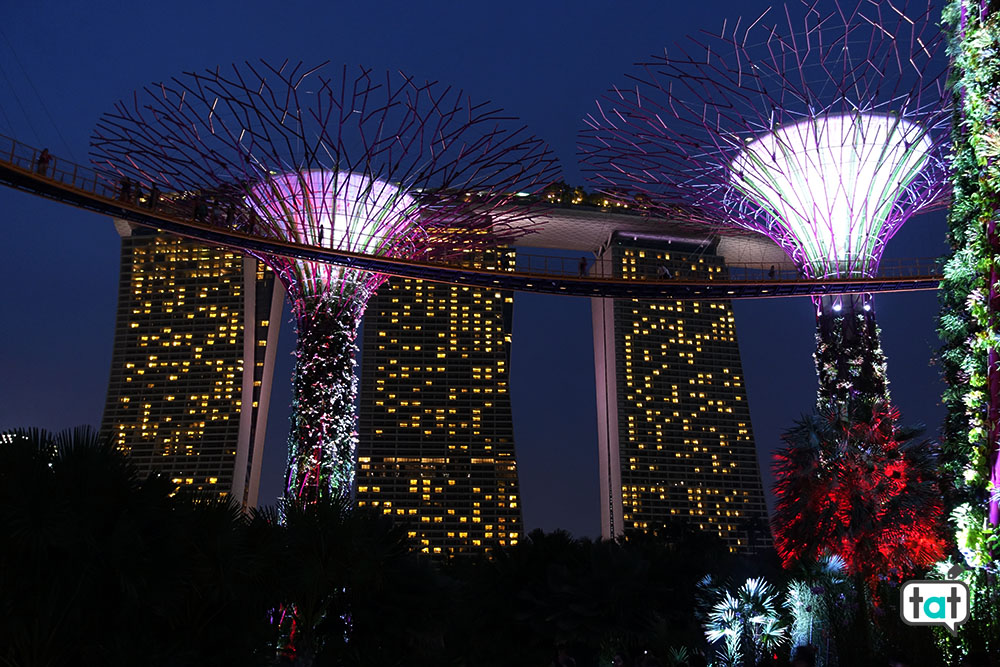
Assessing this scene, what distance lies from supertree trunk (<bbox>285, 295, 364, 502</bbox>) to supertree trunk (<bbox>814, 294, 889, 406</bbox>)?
40.7ft

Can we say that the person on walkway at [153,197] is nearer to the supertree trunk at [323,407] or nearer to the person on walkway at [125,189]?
the person on walkway at [125,189]

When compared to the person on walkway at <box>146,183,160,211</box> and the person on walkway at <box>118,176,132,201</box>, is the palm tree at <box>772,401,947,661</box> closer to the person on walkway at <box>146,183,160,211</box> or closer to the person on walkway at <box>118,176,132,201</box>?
the person on walkway at <box>146,183,160,211</box>

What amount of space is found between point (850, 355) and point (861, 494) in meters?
4.19

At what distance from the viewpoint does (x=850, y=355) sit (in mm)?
25438

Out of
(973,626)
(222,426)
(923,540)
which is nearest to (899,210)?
(923,540)

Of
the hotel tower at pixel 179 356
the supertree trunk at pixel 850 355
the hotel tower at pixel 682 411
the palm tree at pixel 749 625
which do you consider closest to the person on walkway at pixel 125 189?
the palm tree at pixel 749 625

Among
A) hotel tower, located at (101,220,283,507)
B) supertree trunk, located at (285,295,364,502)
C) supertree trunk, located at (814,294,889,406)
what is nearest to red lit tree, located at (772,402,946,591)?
supertree trunk, located at (814,294,889,406)

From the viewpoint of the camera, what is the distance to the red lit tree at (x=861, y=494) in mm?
22266

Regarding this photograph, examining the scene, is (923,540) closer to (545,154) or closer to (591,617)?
(591,617)

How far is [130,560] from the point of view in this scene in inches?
442

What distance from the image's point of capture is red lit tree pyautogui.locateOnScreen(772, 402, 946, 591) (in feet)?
73.0

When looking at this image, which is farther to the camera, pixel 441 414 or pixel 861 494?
pixel 441 414

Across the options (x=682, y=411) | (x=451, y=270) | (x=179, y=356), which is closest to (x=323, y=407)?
(x=451, y=270)

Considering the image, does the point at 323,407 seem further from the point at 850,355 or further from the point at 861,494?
the point at 850,355
